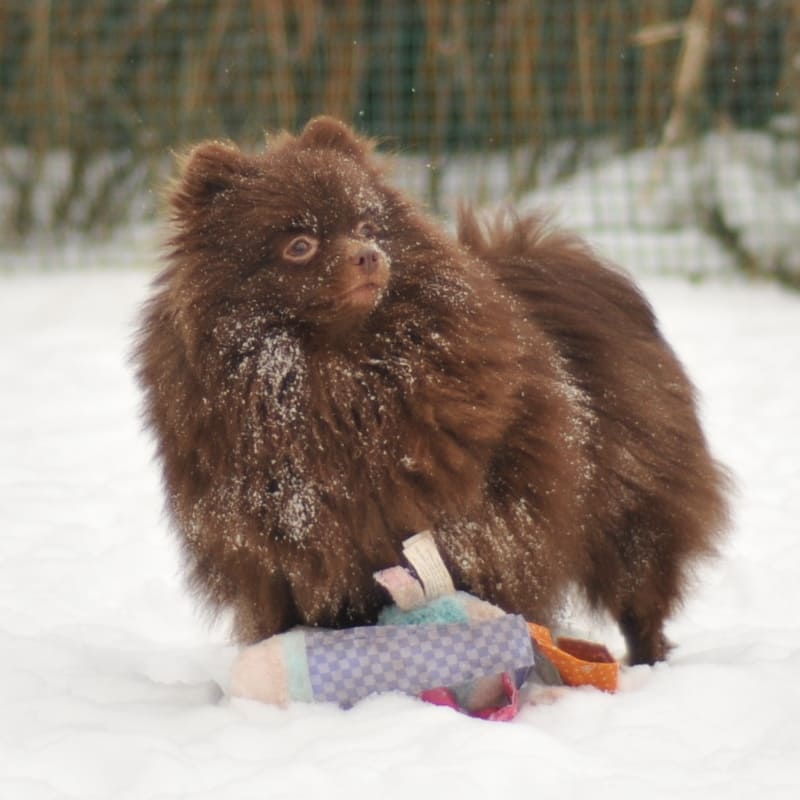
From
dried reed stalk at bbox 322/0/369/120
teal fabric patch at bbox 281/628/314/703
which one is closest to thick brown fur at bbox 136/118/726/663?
teal fabric patch at bbox 281/628/314/703

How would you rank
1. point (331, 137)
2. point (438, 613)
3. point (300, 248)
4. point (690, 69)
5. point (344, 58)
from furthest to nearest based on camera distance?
point (344, 58) < point (690, 69) < point (331, 137) < point (300, 248) < point (438, 613)

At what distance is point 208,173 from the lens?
309cm

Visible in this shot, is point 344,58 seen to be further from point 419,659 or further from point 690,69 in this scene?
point 419,659

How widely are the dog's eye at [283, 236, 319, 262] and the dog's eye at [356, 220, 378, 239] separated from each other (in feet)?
0.41

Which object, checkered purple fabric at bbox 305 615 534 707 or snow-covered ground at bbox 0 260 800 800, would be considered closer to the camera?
snow-covered ground at bbox 0 260 800 800

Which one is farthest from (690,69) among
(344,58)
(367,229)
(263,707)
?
(263,707)

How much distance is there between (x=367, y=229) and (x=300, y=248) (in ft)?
0.63

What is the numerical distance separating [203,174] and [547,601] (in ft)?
4.37

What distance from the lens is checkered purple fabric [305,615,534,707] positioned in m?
2.77

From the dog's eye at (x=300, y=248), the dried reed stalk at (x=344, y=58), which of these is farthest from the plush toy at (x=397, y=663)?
the dried reed stalk at (x=344, y=58)

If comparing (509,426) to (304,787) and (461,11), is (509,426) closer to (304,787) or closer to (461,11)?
(304,787)

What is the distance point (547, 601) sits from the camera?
3.18 m

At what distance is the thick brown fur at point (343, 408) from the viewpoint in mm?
2914

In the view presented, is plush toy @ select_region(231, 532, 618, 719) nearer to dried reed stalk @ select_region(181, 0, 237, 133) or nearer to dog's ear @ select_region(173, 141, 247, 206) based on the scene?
dog's ear @ select_region(173, 141, 247, 206)
